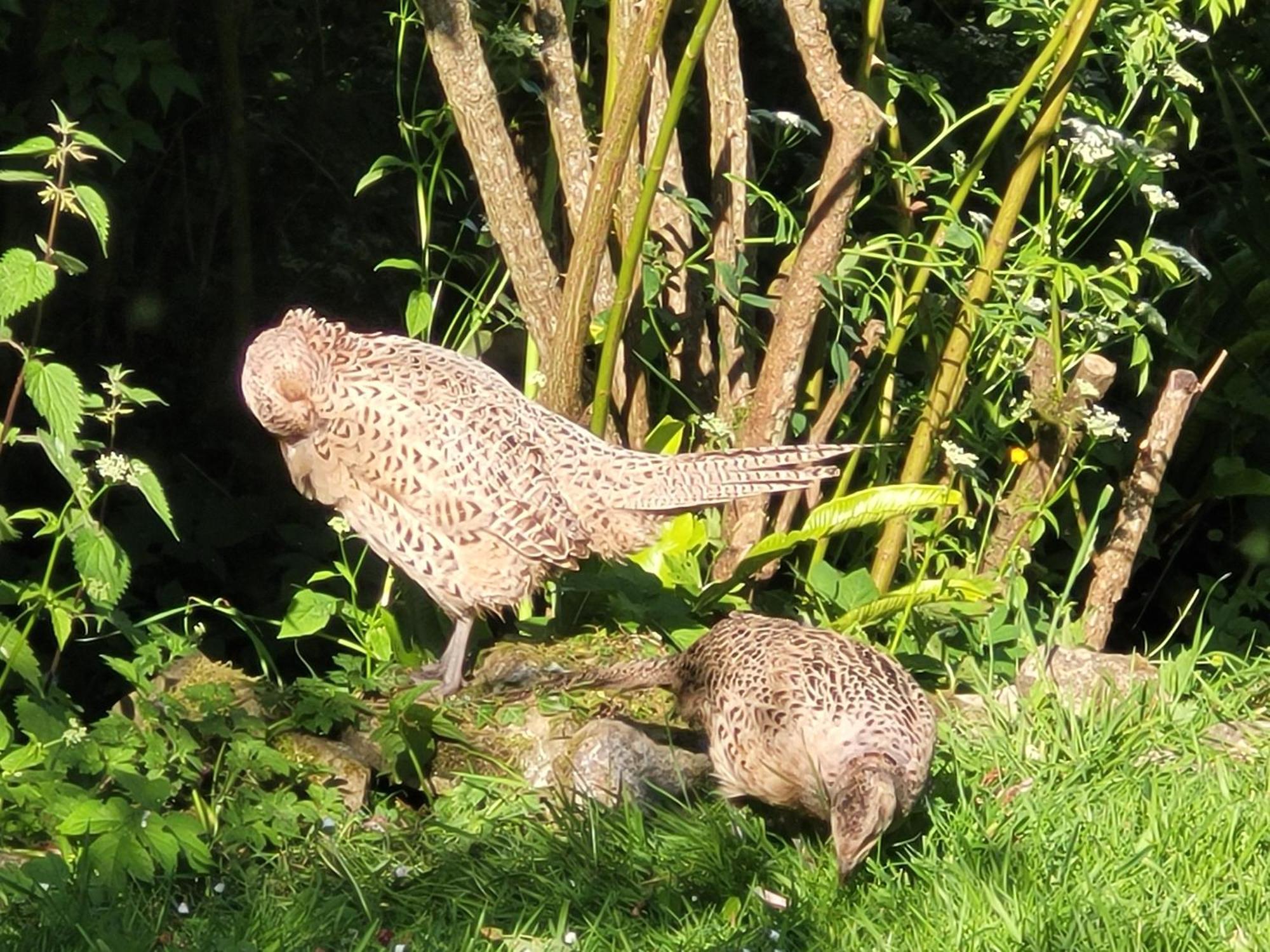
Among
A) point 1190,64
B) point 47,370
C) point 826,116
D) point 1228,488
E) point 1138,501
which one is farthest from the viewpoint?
point 1190,64

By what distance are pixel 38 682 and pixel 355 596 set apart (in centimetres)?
117

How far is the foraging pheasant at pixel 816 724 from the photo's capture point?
452 cm

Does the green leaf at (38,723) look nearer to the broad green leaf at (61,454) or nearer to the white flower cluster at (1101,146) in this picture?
the broad green leaf at (61,454)

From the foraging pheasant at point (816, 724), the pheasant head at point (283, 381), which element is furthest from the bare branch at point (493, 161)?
the foraging pheasant at point (816, 724)

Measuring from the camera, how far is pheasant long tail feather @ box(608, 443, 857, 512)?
5480mm

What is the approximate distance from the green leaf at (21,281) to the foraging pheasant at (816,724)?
6.55ft

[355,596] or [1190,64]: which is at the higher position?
[1190,64]

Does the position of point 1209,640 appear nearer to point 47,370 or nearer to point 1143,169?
point 1143,169

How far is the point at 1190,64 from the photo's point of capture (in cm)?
732

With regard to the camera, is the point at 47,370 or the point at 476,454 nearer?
the point at 47,370

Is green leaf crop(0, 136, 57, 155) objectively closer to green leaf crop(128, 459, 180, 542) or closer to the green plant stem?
green leaf crop(128, 459, 180, 542)

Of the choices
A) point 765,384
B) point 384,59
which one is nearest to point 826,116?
point 765,384

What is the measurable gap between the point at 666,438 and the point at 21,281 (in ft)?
7.26

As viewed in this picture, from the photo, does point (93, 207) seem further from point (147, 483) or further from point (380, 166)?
point (380, 166)
